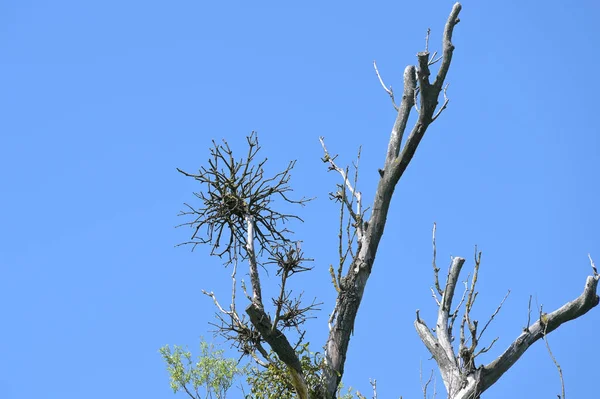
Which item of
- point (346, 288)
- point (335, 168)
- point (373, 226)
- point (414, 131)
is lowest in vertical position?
point (346, 288)

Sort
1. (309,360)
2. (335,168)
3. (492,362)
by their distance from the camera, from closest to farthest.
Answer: (309,360), (492,362), (335,168)

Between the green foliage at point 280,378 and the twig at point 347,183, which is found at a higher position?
the twig at point 347,183

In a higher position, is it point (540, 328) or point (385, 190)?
point (385, 190)

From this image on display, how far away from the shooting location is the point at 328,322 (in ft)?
19.2

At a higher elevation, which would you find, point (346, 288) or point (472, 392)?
point (346, 288)

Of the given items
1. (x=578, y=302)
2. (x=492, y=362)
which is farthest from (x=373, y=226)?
(x=578, y=302)

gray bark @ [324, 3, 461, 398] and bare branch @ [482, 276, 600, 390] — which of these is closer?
gray bark @ [324, 3, 461, 398]

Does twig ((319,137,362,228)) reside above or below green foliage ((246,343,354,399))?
above

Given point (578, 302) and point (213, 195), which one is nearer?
point (213, 195)

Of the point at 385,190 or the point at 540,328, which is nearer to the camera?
the point at 385,190

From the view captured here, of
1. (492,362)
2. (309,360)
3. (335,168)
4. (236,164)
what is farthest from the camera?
(335,168)

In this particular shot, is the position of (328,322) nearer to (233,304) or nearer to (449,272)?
(233,304)

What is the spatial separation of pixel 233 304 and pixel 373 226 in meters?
1.10

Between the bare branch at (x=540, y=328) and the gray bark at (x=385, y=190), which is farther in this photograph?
the bare branch at (x=540, y=328)
